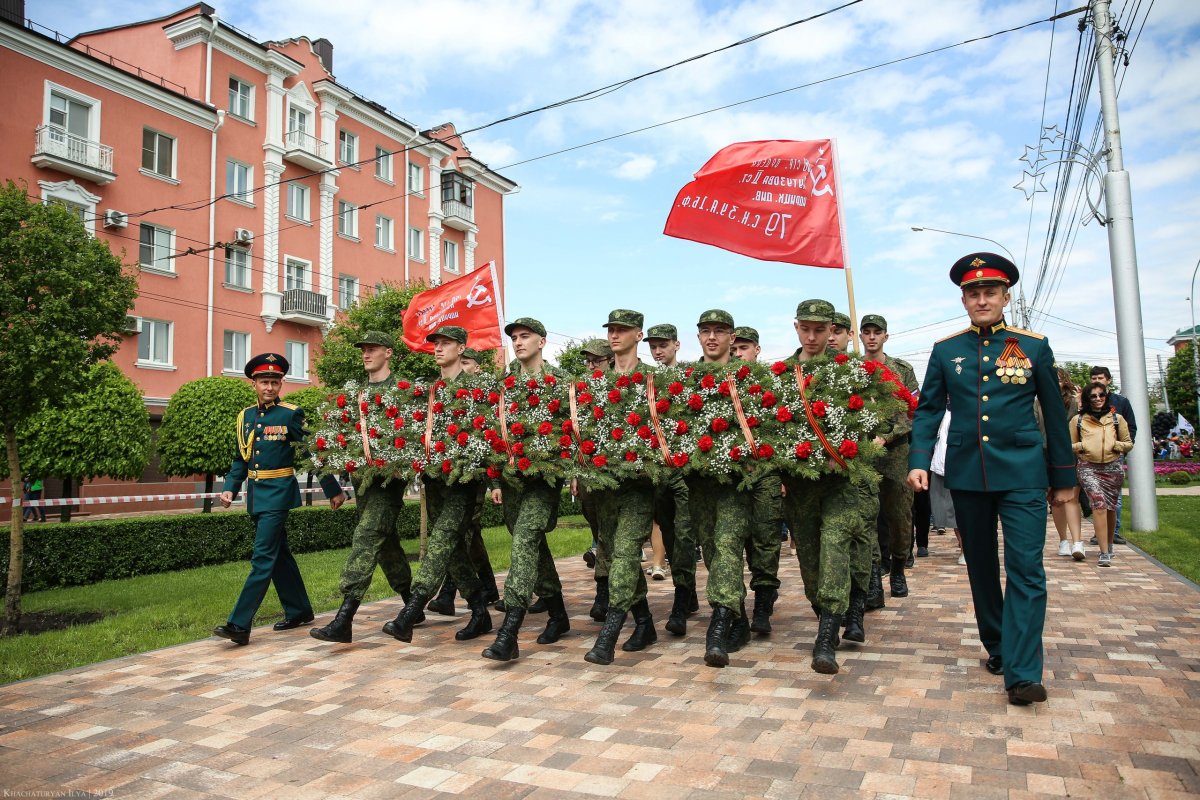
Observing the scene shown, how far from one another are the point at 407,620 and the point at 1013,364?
4084mm

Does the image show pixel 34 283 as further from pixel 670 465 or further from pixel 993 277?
pixel 993 277

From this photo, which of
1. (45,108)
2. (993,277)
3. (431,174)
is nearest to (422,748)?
(993,277)

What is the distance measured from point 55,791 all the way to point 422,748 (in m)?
1.46

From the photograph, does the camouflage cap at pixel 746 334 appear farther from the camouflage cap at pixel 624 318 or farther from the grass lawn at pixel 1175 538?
the grass lawn at pixel 1175 538

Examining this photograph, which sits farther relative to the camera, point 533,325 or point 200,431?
point 200,431

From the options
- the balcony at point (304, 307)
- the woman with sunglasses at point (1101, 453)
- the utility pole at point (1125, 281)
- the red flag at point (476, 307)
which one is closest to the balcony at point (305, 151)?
the balcony at point (304, 307)

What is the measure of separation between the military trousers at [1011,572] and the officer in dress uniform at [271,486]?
435 centimetres

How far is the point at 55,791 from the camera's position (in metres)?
3.41

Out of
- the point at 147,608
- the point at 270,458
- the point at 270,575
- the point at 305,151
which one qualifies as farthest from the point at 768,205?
the point at 305,151

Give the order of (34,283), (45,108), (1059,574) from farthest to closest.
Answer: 1. (45,108)
2. (1059,574)
3. (34,283)

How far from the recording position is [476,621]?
6.28m

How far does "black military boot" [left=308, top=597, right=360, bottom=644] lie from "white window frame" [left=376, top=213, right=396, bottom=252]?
31.8 m

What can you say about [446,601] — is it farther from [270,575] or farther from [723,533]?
[723,533]

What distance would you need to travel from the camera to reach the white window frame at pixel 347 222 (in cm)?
3378
